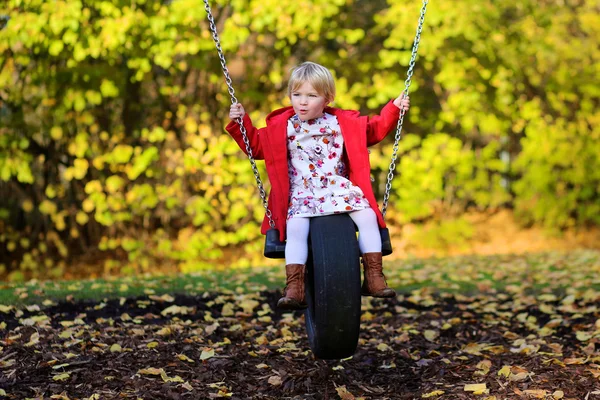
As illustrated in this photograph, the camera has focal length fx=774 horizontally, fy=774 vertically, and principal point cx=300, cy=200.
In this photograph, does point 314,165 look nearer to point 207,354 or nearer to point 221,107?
point 207,354

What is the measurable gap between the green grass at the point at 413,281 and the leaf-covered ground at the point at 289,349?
0.16m

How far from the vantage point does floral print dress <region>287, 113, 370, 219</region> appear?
3.71m

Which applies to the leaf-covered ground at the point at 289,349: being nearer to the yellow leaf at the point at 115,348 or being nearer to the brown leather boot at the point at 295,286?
the yellow leaf at the point at 115,348

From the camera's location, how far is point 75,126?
30.9ft

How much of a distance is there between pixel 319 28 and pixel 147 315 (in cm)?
534

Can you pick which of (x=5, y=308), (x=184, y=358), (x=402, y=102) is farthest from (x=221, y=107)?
(x=402, y=102)

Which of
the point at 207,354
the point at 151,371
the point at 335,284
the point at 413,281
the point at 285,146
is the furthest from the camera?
the point at 413,281

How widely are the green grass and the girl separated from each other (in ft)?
8.30

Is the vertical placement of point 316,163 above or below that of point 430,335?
above

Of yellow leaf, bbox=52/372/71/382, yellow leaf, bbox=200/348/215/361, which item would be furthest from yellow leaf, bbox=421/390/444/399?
yellow leaf, bbox=52/372/71/382

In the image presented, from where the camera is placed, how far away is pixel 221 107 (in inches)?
396

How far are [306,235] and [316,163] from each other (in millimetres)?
403

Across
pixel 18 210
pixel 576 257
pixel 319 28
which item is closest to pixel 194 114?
pixel 319 28

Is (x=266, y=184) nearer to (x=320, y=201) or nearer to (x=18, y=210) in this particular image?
(x=18, y=210)
